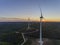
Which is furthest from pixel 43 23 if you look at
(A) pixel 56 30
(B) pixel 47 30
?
(A) pixel 56 30

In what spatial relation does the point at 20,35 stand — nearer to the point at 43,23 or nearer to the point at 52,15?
the point at 43,23

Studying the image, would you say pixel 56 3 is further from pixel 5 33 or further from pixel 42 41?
pixel 5 33

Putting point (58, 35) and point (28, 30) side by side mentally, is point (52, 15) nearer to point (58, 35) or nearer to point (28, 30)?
point (58, 35)

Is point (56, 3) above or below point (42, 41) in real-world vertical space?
above

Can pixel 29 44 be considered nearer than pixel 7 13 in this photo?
Yes

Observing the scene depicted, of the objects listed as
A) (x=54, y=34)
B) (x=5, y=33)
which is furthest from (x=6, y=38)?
(x=54, y=34)

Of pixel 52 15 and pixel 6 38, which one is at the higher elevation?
pixel 52 15

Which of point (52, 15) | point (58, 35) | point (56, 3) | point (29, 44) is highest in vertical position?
point (56, 3)

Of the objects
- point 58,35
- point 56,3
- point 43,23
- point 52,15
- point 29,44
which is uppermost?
point 56,3
